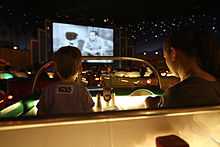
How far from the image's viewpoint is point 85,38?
31.1 feet

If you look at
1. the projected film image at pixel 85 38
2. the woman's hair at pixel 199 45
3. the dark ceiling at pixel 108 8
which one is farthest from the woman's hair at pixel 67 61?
the dark ceiling at pixel 108 8

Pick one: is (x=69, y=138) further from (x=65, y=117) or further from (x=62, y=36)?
(x=62, y=36)

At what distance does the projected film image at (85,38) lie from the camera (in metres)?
8.60

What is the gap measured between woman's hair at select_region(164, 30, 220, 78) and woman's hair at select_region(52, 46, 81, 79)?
2.12ft

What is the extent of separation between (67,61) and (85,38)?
25.0 feet

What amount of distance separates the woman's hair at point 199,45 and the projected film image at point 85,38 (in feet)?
22.3

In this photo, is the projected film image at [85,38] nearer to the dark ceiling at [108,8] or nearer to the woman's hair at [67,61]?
the dark ceiling at [108,8]

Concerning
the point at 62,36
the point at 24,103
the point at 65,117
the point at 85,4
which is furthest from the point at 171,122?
the point at 85,4

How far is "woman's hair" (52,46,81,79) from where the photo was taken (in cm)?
192

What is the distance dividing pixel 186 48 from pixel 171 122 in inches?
20.6

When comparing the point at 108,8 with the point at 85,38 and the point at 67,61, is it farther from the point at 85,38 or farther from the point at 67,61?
the point at 67,61

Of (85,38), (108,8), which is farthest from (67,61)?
(108,8)

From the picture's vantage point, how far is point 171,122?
1128 mm

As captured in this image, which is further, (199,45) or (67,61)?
(67,61)
